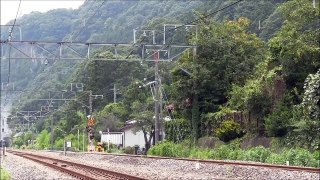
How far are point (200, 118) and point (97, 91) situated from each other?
42455 mm

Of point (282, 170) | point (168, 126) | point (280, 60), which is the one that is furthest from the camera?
point (168, 126)

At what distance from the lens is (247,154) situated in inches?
1195

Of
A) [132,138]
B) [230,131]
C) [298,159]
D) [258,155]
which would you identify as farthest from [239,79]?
[132,138]

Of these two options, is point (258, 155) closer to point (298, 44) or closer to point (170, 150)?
point (298, 44)

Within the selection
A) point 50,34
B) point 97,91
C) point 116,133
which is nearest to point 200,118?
point 116,133

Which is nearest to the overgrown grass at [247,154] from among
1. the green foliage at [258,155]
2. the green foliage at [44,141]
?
the green foliage at [258,155]

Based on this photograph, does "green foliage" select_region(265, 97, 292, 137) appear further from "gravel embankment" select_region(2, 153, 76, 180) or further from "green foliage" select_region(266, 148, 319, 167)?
"gravel embankment" select_region(2, 153, 76, 180)

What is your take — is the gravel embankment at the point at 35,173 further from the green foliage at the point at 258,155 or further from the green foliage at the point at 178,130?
the green foliage at the point at 178,130

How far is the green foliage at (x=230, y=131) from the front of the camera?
128 ft

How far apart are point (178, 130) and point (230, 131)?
8.26 metres

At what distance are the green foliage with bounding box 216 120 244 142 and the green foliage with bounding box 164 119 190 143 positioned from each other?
6414 mm

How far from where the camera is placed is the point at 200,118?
146 feet

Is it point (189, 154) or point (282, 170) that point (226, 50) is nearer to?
point (189, 154)

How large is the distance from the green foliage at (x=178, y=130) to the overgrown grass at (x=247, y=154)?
19.1 ft
